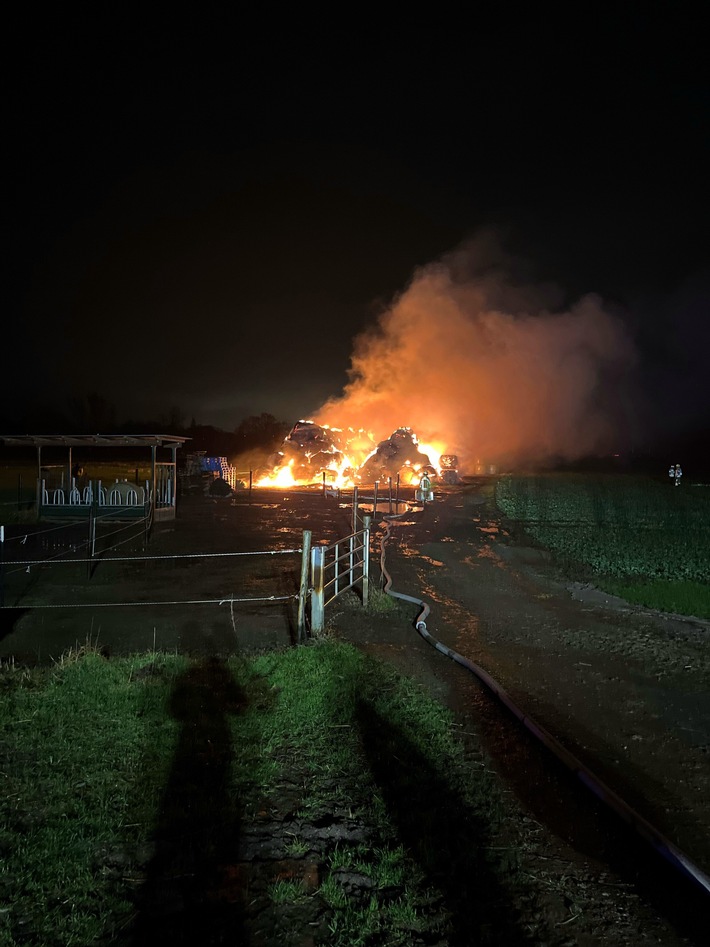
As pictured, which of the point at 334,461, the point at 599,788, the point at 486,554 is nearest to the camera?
the point at 599,788

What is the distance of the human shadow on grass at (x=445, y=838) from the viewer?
310 cm

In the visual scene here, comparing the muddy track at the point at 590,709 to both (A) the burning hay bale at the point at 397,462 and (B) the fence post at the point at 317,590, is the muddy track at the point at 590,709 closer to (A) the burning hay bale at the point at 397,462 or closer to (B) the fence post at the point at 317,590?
(B) the fence post at the point at 317,590

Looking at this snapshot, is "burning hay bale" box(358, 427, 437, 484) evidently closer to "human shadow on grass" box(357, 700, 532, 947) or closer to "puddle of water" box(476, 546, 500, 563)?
"puddle of water" box(476, 546, 500, 563)

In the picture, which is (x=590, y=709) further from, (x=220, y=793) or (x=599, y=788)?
(x=220, y=793)

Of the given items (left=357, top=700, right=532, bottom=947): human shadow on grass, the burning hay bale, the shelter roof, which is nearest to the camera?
(left=357, top=700, right=532, bottom=947): human shadow on grass

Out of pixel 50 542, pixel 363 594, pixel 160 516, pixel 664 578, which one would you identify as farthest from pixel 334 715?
pixel 160 516

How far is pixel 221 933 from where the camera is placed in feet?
9.66

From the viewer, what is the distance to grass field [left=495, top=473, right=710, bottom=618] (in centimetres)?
1205

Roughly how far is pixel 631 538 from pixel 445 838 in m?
18.3

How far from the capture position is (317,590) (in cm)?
802

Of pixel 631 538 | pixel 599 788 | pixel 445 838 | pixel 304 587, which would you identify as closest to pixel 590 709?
pixel 599 788

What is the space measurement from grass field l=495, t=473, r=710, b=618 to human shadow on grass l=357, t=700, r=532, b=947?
24.9ft

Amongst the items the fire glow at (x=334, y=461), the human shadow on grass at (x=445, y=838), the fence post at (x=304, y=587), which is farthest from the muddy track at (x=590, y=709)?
the fire glow at (x=334, y=461)

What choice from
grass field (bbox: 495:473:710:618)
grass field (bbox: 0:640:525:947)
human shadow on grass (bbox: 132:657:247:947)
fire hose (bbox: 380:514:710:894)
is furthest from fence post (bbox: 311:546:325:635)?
grass field (bbox: 495:473:710:618)
